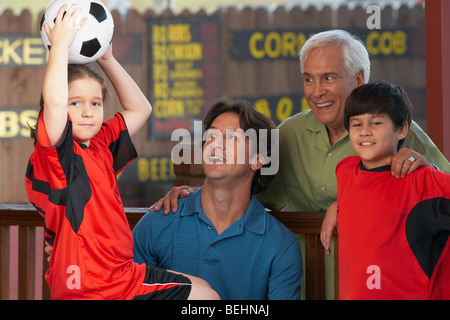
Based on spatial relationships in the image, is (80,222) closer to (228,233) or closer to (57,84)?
(57,84)

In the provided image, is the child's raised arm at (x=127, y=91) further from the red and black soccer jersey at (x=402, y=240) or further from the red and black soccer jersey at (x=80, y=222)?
the red and black soccer jersey at (x=402, y=240)

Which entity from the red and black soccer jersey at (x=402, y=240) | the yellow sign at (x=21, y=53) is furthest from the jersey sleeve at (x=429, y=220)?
the yellow sign at (x=21, y=53)

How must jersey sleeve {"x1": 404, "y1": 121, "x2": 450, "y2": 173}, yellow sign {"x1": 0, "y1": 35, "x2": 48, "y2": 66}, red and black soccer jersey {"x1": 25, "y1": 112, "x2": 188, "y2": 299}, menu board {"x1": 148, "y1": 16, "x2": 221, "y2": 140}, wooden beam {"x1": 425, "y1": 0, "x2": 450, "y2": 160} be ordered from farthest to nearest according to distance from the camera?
yellow sign {"x1": 0, "y1": 35, "x2": 48, "y2": 66} → menu board {"x1": 148, "y1": 16, "x2": 221, "y2": 140} → wooden beam {"x1": 425, "y1": 0, "x2": 450, "y2": 160} → jersey sleeve {"x1": 404, "y1": 121, "x2": 450, "y2": 173} → red and black soccer jersey {"x1": 25, "y1": 112, "x2": 188, "y2": 299}

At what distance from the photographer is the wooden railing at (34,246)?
2.57 meters

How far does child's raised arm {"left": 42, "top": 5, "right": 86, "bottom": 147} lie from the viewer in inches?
71.9

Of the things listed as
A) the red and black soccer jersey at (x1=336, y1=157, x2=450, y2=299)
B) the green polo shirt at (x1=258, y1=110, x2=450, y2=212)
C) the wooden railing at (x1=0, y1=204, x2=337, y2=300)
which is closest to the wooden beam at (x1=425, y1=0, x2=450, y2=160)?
the green polo shirt at (x1=258, y1=110, x2=450, y2=212)

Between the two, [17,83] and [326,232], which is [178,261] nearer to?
[326,232]

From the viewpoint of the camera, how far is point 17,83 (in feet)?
21.6

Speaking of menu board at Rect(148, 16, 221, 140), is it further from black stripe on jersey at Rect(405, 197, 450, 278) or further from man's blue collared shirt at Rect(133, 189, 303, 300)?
black stripe on jersey at Rect(405, 197, 450, 278)

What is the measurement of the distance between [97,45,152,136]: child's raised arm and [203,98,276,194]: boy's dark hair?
0.29 m

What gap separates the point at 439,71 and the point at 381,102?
1322 mm

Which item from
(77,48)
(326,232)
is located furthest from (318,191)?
(77,48)

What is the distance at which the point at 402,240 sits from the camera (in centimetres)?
203

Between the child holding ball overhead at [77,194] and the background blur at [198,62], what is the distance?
4.44 m
